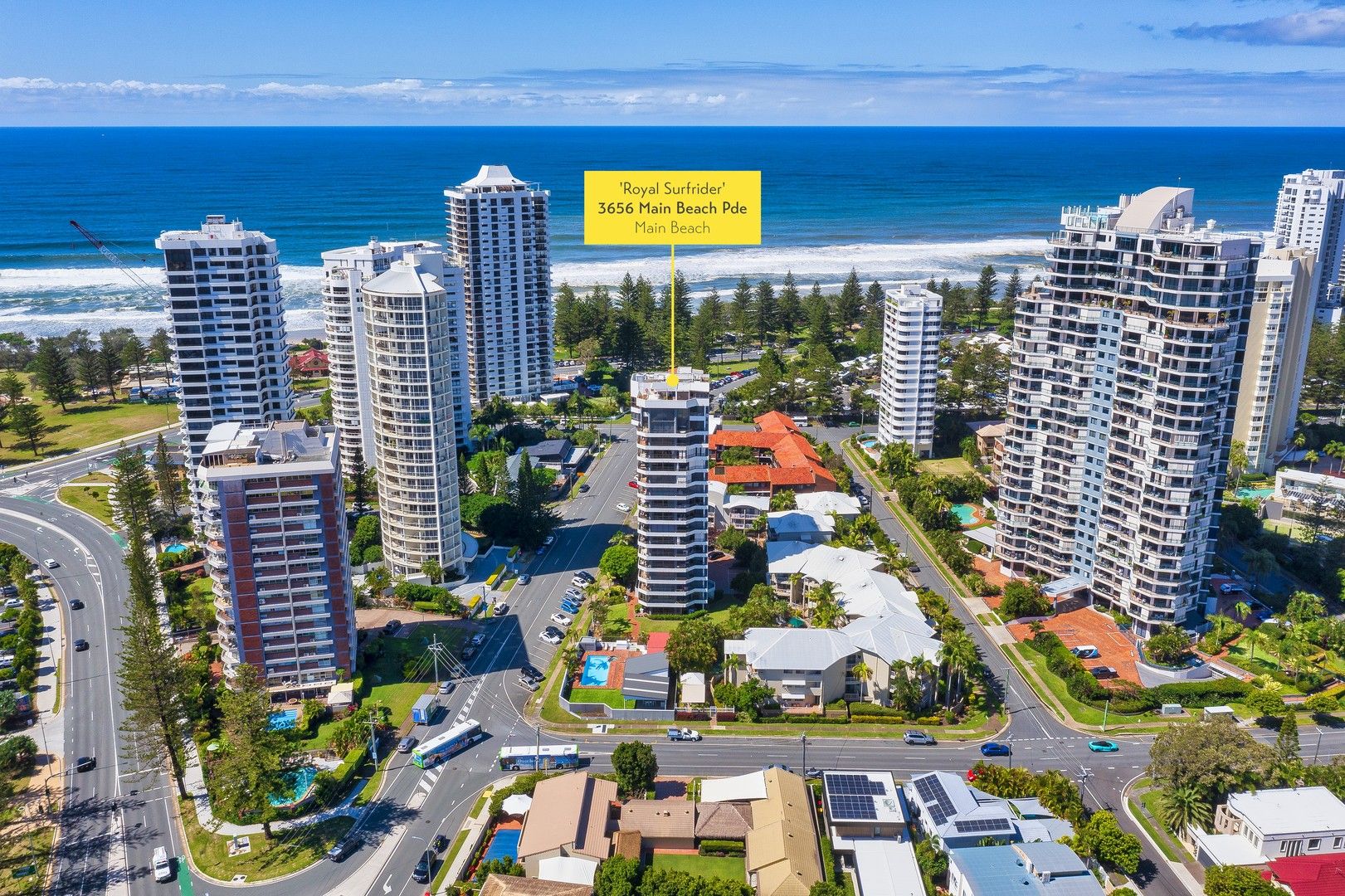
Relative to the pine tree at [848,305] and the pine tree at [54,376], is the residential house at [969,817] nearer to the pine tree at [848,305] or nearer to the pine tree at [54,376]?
the pine tree at [848,305]

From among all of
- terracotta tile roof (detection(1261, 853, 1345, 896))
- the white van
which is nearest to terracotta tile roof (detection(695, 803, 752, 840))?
terracotta tile roof (detection(1261, 853, 1345, 896))

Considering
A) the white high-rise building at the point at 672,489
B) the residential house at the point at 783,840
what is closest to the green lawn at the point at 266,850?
the residential house at the point at 783,840

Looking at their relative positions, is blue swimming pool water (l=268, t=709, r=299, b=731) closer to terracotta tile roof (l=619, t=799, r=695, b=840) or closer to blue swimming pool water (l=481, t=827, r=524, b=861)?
blue swimming pool water (l=481, t=827, r=524, b=861)

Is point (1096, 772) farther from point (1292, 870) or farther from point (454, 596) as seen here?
point (454, 596)

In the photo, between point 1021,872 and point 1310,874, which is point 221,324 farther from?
point 1310,874

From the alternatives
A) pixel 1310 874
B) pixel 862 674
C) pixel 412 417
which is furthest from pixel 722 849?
pixel 412 417

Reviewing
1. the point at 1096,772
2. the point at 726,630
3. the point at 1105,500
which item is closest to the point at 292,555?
the point at 726,630

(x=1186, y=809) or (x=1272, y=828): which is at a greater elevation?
(x=1272, y=828)
